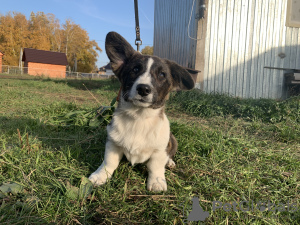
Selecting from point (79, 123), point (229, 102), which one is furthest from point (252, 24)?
point (79, 123)

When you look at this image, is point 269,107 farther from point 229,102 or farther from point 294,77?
point 294,77

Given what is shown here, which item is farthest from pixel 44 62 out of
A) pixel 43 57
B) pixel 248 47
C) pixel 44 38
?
pixel 248 47

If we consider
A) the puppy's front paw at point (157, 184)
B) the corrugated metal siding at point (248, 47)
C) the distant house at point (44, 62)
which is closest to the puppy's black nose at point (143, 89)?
the puppy's front paw at point (157, 184)

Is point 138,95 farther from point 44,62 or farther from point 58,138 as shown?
point 44,62

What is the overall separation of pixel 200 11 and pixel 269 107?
450 centimetres

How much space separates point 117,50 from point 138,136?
1021mm

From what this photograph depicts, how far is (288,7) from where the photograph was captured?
337 inches

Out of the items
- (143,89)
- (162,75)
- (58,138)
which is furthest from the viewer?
(58,138)

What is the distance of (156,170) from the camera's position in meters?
2.28

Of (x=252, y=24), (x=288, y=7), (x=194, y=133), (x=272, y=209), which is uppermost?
(x=288, y=7)

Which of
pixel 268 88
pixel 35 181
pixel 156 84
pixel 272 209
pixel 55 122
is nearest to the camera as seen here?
pixel 272 209

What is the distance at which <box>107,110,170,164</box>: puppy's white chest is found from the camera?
7.32ft

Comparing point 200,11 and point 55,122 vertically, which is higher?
point 200,11

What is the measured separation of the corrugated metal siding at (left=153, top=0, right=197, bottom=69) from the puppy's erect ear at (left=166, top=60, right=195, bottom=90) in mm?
6158
